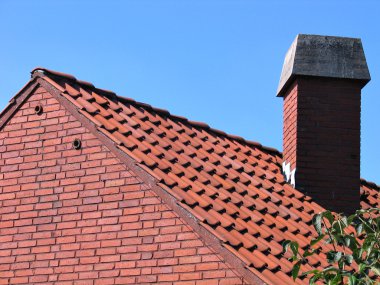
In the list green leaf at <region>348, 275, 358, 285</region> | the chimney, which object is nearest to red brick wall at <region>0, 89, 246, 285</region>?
green leaf at <region>348, 275, 358, 285</region>

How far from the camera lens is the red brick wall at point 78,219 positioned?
31.3 feet

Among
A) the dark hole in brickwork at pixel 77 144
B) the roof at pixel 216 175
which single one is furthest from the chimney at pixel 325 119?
the dark hole in brickwork at pixel 77 144

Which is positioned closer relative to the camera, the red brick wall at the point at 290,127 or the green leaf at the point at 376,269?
Answer: the green leaf at the point at 376,269

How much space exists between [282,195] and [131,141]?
7.91ft

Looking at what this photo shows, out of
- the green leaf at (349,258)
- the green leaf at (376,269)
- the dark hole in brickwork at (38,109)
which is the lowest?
the green leaf at (376,269)

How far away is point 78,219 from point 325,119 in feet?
14.8

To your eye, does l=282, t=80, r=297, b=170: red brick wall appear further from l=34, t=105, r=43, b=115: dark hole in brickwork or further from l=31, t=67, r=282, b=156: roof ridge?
l=34, t=105, r=43, b=115: dark hole in brickwork

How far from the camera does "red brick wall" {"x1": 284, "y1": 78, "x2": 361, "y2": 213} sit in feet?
41.8

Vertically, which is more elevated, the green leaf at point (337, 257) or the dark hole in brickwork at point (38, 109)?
the dark hole in brickwork at point (38, 109)

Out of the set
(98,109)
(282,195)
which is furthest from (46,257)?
(282,195)

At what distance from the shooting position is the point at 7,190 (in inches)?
433

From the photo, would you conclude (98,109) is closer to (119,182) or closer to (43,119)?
(43,119)

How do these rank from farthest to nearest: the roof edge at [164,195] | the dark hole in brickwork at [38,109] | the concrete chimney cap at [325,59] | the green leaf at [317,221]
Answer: the concrete chimney cap at [325,59] → the dark hole in brickwork at [38,109] → the roof edge at [164,195] → the green leaf at [317,221]

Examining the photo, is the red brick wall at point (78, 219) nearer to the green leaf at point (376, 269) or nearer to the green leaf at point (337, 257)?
the green leaf at point (337, 257)
